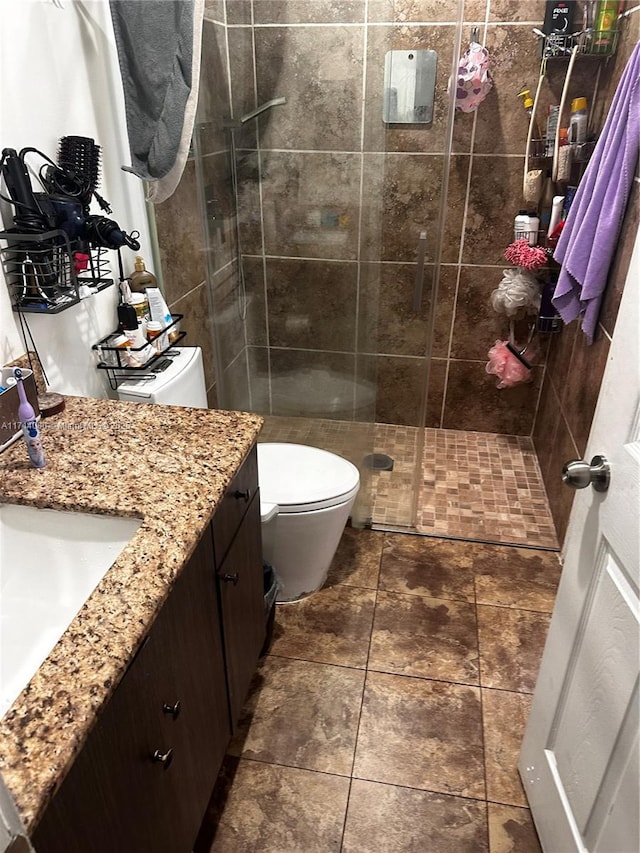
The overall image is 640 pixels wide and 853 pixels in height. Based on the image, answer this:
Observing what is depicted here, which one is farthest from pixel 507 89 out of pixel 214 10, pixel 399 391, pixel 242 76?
pixel 399 391

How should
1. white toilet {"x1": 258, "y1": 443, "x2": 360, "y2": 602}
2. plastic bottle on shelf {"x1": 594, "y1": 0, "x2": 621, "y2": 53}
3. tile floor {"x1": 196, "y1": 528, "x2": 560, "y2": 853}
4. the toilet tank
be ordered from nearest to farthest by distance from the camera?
tile floor {"x1": 196, "y1": 528, "x2": 560, "y2": 853}, the toilet tank, white toilet {"x1": 258, "y1": 443, "x2": 360, "y2": 602}, plastic bottle on shelf {"x1": 594, "y1": 0, "x2": 621, "y2": 53}

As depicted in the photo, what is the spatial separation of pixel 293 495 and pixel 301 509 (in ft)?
0.18

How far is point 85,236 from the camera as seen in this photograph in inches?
53.9

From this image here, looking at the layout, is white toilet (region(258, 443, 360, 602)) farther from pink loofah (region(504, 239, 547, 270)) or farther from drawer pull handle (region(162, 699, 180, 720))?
pink loofah (region(504, 239, 547, 270))

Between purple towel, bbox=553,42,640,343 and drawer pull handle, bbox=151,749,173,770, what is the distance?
5.93 ft

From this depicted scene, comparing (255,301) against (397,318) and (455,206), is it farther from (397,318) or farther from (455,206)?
(455,206)

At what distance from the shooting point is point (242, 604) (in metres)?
1.42

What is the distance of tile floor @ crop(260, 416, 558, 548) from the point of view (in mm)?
2418

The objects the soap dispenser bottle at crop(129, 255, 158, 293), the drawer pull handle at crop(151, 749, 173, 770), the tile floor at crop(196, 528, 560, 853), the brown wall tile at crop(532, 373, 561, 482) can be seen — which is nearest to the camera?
the drawer pull handle at crop(151, 749, 173, 770)

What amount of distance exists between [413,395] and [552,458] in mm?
674

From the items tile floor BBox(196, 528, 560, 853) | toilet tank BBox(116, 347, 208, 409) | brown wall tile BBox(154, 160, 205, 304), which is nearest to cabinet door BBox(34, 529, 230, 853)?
tile floor BBox(196, 528, 560, 853)

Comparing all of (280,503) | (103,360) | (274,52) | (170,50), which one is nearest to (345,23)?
(274,52)

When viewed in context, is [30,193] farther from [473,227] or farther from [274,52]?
[473,227]

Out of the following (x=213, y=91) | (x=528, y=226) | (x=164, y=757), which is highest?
(x=213, y=91)
